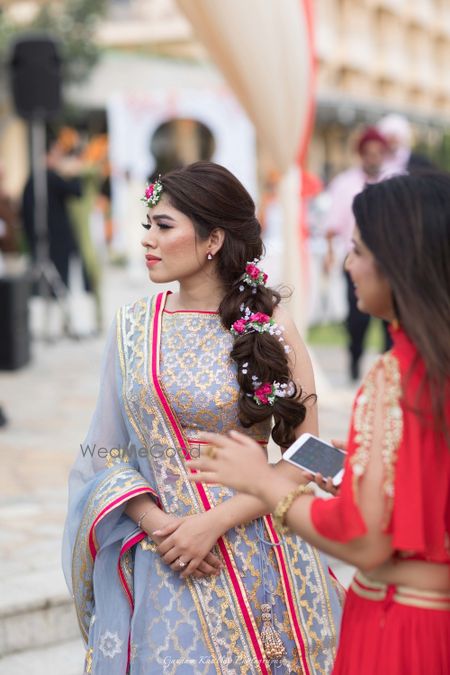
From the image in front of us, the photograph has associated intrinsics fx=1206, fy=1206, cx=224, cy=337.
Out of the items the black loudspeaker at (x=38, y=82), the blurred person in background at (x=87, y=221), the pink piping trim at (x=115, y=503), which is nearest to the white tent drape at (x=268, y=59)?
the pink piping trim at (x=115, y=503)

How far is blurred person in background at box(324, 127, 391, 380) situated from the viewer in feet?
26.8

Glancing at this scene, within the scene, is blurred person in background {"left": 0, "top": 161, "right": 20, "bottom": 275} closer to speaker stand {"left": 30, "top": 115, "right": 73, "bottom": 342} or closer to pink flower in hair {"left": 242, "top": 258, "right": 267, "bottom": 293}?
speaker stand {"left": 30, "top": 115, "right": 73, "bottom": 342}

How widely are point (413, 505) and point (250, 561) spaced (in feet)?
3.25

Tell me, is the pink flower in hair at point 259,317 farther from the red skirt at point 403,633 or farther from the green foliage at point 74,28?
the green foliage at point 74,28

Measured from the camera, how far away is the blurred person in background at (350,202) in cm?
816

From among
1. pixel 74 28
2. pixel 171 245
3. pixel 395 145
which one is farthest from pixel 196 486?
pixel 74 28

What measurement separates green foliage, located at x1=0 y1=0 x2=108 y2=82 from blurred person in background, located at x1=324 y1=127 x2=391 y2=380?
64.7 ft

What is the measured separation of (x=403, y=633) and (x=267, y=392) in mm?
872

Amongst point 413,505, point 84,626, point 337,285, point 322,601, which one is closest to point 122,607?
point 84,626

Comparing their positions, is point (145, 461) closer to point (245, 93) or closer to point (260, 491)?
point (260, 491)

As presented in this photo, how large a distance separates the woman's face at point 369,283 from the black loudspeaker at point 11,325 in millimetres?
8503

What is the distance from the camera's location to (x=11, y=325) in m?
10.3

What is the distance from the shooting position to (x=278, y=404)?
111 inches

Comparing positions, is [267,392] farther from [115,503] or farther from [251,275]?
[115,503]
